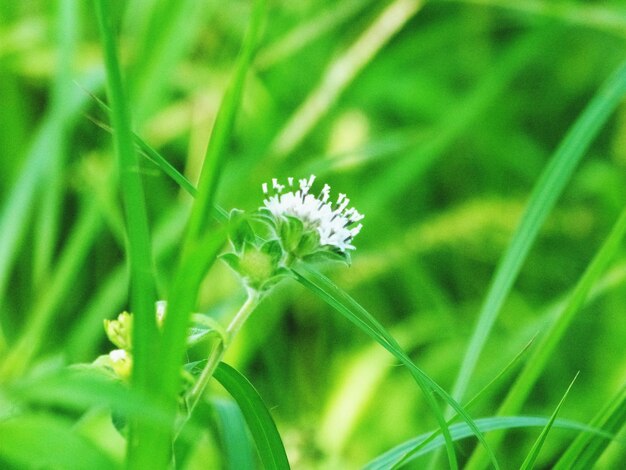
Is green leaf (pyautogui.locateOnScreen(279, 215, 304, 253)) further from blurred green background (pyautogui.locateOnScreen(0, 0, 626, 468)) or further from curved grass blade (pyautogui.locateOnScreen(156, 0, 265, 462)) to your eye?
blurred green background (pyautogui.locateOnScreen(0, 0, 626, 468))

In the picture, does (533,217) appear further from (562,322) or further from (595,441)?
(595,441)

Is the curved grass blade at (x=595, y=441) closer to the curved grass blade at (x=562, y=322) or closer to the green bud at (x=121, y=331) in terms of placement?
the curved grass blade at (x=562, y=322)

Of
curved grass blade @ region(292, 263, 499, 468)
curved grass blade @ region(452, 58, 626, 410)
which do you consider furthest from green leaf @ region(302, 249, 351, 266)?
curved grass blade @ region(452, 58, 626, 410)

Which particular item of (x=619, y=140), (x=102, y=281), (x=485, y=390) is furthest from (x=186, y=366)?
(x=619, y=140)

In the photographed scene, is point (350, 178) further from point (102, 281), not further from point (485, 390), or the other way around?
point (485, 390)

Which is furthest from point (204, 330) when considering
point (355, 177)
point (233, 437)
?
point (355, 177)

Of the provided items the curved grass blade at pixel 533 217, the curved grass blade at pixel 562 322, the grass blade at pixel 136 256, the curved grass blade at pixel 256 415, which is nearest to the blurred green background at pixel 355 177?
the curved grass blade at pixel 533 217
